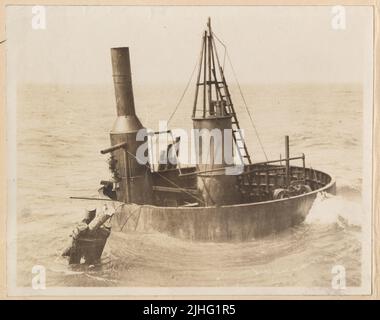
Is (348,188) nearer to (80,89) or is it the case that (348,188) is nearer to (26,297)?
(80,89)

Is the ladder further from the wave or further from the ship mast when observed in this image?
the wave

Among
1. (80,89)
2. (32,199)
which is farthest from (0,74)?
(32,199)

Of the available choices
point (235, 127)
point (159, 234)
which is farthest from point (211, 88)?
point (159, 234)

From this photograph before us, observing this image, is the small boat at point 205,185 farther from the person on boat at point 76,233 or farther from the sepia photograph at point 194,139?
the person on boat at point 76,233

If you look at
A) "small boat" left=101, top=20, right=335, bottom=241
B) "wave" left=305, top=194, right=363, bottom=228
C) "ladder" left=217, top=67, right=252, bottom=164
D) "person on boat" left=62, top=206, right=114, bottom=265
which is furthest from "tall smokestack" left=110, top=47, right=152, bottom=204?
"wave" left=305, top=194, right=363, bottom=228

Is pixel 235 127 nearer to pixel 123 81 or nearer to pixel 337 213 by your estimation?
pixel 123 81

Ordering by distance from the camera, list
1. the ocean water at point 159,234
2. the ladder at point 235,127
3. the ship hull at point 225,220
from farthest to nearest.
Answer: the ladder at point 235,127 < the ocean water at point 159,234 < the ship hull at point 225,220

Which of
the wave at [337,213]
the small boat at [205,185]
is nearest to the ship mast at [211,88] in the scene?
the small boat at [205,185]
